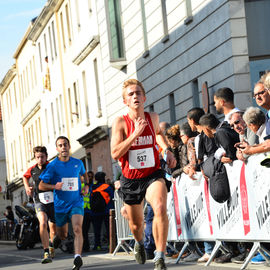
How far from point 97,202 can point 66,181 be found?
6515 millimetres

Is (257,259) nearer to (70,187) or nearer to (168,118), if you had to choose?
(70,187)

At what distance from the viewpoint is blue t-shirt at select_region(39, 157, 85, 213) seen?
45.0ft

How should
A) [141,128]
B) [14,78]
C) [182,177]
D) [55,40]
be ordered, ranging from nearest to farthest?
[141,128]
[182,177]
[55,40]
[14,78]

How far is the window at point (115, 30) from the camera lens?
101 ft

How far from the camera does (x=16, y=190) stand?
227 feet

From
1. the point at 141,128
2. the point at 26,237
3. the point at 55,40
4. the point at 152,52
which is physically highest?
the point at 55,40

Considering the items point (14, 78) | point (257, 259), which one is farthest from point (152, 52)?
point (14, 78)

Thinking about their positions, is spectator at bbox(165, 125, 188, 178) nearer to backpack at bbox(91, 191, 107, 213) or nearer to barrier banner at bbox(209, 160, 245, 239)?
barrier banner at bbox(209, 160, 245, 239)

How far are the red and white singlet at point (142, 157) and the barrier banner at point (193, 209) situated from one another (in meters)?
2.25

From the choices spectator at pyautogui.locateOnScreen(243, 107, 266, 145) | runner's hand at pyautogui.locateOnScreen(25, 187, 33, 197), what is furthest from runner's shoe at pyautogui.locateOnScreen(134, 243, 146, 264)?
runner's hand at pyautogui.locateOnScreen(25, 187, 33, 197)

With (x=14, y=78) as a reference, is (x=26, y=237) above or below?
below

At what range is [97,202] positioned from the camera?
20.3 metres

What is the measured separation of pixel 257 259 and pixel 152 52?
55.7ft

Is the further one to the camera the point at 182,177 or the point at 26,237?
the point at 26,237
